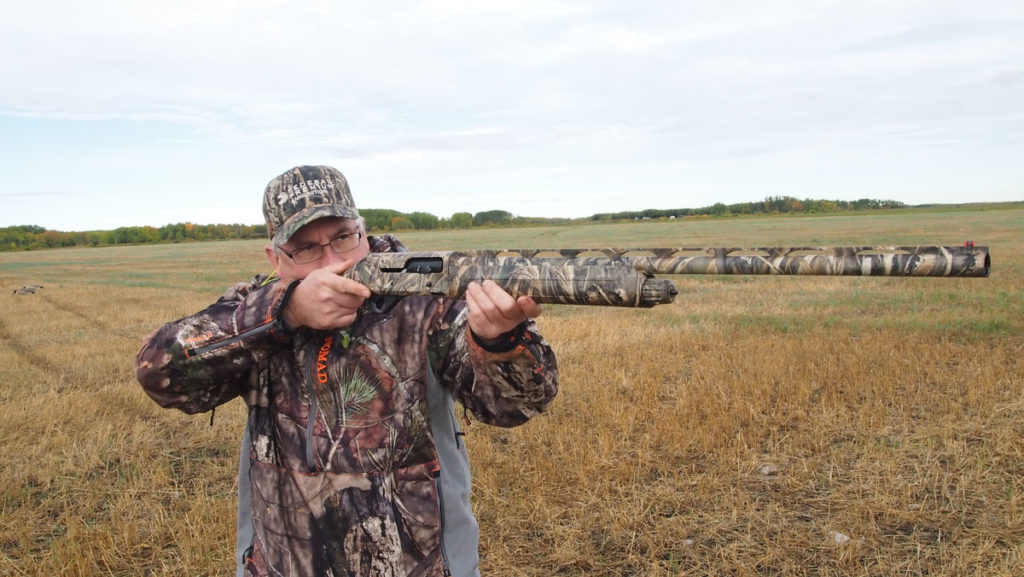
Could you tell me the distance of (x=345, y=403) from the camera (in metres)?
2.42

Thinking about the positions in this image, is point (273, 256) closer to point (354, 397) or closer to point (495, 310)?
point (354, 397)

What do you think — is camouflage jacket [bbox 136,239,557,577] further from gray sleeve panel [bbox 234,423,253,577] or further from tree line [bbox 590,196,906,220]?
tree line [bbox 590,196,906,220]

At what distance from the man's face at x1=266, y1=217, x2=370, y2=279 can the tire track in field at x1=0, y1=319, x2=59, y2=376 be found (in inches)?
359

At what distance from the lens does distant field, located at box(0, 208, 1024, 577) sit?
4445 millimetres

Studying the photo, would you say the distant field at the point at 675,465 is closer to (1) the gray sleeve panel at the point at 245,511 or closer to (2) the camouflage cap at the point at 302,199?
(1) the gray sleeve panel at the point at 245,511

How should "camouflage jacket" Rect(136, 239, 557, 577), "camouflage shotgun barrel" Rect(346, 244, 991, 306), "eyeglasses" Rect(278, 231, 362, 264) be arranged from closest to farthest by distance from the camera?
"camouflage jacket" Rect(136, 239, 557, 577) < "camouflage shotgun barrel" Rect(346, 244, 991, 306) < "eyeglasses" Rect(278, 231, 362, 264)

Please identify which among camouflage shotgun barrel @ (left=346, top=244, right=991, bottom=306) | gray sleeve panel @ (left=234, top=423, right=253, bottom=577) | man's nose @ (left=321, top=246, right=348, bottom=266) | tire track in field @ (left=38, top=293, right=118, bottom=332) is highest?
man's nose @ (left=321, top=246, right=348, bottom=266)

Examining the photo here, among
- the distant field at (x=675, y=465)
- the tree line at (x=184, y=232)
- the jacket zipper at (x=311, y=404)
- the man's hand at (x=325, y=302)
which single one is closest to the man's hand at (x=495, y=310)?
the man's hand at (x=325, y=302)

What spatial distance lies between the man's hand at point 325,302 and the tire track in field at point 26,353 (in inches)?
372

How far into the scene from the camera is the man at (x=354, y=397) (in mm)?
2344

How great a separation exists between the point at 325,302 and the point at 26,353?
12.1m

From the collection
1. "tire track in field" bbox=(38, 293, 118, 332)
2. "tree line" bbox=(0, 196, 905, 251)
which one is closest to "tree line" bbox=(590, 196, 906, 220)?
"tree line" bbox=(0, 196, 905, 251)

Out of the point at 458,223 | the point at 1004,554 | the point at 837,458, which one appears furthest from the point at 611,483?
the point at 458,223

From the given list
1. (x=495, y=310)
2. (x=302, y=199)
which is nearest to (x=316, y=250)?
(x=302, y=199)
